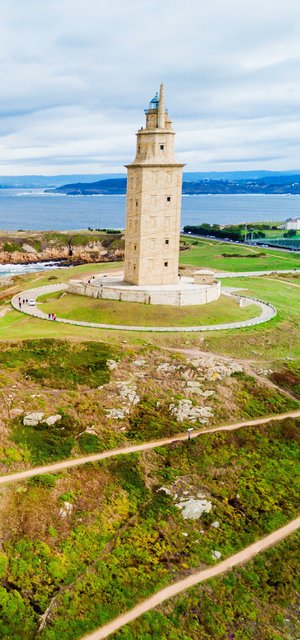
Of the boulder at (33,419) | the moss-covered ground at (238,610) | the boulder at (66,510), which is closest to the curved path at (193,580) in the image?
the moss-covered ground at (238,610)

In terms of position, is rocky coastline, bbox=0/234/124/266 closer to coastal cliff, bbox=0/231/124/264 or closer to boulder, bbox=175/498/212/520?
coastal cliff, bbox=0/231/124/264

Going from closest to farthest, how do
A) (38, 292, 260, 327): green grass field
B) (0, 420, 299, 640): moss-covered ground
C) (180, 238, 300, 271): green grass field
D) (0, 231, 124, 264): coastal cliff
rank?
(0, 420, 299, 640): moss-covered ground < (38, 292, 260, 327): green grass field < (180, 238, 300, 271): green grass field < (0, 231, 124, 264): coastal cliff

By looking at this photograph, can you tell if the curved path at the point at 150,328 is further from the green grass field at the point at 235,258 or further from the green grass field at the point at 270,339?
the green grass field at the point at 235,258

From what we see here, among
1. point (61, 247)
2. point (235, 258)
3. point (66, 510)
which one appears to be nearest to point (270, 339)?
point (66, 510)

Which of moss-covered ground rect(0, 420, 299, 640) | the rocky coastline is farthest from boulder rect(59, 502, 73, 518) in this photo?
the rocky coastline

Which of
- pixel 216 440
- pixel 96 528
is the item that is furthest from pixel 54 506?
pixel 216 440
